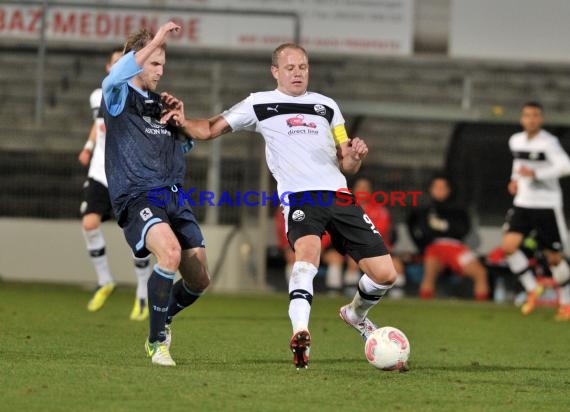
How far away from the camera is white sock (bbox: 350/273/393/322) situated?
8.51m

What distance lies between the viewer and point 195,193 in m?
17.9

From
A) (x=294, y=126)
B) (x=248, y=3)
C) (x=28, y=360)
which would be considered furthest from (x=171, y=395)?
(x=248, y=3)

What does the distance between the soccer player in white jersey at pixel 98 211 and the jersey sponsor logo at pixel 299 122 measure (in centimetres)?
402

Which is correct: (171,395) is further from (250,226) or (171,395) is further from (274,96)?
(250,226)

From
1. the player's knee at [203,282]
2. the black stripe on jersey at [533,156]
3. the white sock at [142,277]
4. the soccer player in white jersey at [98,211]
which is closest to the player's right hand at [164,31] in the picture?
the player's knee at [203,282]

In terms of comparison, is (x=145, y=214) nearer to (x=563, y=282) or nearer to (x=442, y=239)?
(x=563, y=282)

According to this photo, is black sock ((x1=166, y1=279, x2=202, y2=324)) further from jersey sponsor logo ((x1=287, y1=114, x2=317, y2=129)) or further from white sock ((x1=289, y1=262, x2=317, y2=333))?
jersey sponsor logo ((x1=287, y1=114, x2=317, y2=129))

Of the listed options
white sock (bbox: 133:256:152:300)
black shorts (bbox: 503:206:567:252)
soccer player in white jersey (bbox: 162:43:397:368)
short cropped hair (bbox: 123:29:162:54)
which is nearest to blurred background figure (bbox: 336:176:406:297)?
black shorts (bbox: 503:206:567:252)

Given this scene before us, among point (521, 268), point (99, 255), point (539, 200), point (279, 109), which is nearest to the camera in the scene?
point (279, 109)

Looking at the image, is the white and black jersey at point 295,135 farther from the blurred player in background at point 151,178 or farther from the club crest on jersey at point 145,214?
the club crest on jersey at point 145,214

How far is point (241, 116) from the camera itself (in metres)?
8.56

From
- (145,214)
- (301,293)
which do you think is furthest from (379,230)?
(145,214)

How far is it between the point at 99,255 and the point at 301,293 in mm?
5285

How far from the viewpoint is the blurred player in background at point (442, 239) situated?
57.5ft
